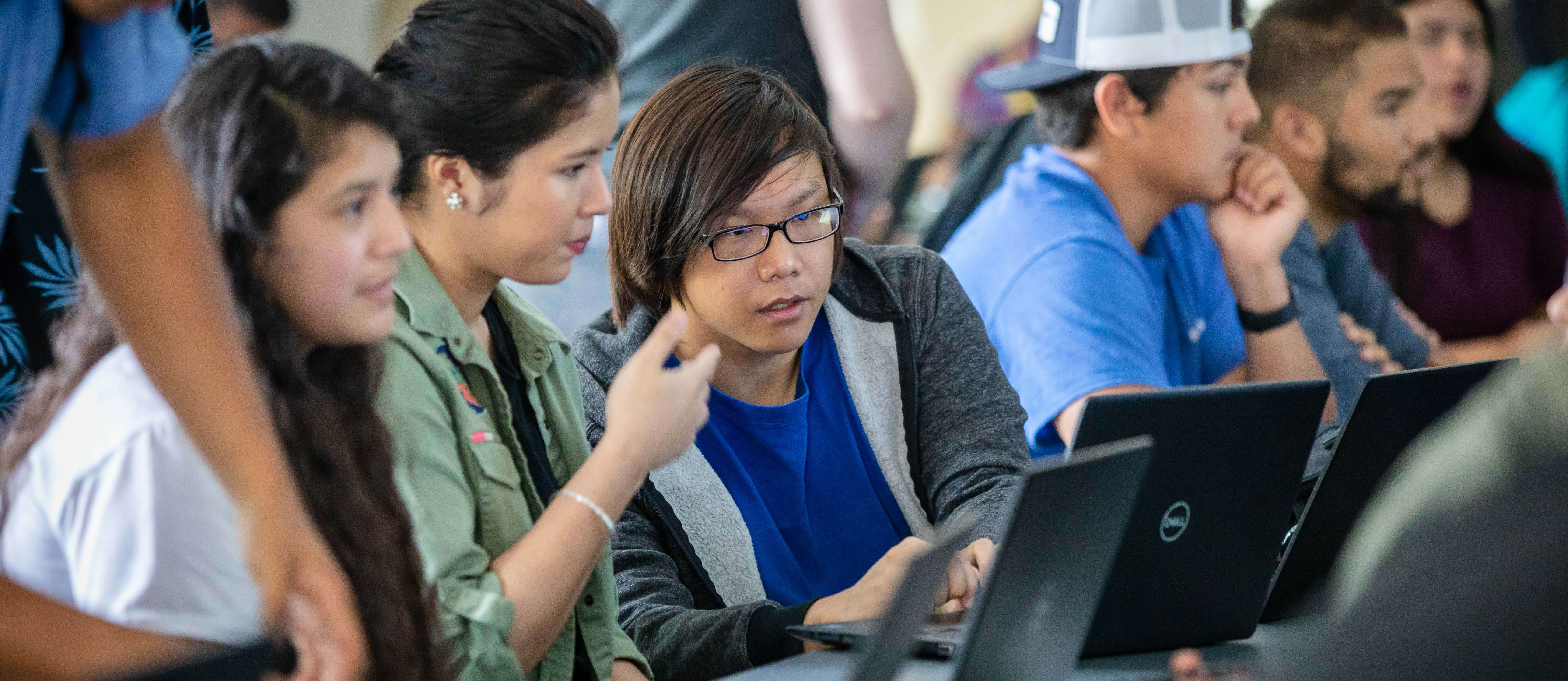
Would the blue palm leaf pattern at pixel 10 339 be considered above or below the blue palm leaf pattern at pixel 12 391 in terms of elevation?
above

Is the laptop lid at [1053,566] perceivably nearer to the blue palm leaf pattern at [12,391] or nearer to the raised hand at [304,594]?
the raised hand at [304,594]

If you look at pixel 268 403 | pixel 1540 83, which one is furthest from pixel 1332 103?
pixel 268 403

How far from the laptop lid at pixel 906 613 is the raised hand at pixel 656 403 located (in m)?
0.43

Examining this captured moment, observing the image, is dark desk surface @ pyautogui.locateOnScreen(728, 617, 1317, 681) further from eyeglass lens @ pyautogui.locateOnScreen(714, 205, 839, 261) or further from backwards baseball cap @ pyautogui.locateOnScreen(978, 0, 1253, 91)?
backwards baseball cap @ pyautogui.locateOnScreen(978, 0, 1253, 91)

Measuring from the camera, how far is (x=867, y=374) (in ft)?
5.61

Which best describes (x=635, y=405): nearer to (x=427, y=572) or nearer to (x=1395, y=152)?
(x=427, y=572)

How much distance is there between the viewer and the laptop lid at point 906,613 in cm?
76

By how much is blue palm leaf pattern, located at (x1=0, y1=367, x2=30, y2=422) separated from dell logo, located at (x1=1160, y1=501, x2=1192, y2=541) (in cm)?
94

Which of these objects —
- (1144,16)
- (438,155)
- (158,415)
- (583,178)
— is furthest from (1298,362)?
(158,415)

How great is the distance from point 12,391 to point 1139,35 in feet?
5.36

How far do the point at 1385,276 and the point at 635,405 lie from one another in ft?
7.69

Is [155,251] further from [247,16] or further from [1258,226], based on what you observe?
[1258,226]

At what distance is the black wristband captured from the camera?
7.28ft

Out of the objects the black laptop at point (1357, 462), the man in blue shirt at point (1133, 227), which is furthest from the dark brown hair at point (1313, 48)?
the black laptop at point (1357, 462)
